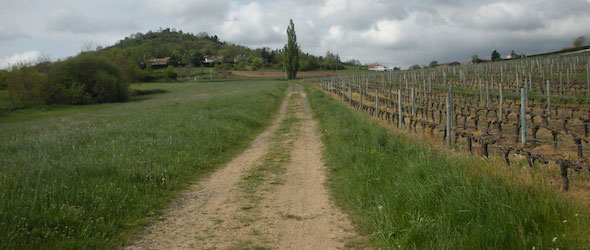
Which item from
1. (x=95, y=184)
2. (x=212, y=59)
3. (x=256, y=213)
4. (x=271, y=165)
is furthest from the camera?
(x=212, y=59)

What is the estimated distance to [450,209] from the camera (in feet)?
14.6

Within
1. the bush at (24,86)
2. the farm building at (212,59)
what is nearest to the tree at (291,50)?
the farm building at (212,59)

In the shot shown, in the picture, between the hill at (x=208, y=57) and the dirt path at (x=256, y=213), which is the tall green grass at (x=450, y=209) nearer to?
the dirt path at (x=256, y=213)

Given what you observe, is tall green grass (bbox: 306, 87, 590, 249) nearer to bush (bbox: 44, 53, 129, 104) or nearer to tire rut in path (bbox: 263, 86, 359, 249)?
tire rut in path (bbox: 263, 86, 359, 249)

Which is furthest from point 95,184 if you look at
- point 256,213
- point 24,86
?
point 24,86

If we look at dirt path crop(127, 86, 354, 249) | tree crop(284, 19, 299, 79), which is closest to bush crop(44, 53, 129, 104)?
dirt path crop(127, 86, 354, 249)

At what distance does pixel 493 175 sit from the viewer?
16.7ft

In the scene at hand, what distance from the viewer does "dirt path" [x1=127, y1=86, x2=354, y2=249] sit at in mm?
4762

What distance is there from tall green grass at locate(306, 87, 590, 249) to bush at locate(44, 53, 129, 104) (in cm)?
4285

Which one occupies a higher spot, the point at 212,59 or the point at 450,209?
the point at 212,59

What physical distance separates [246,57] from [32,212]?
156716 mm

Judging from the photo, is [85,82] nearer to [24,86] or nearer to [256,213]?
[24,86]

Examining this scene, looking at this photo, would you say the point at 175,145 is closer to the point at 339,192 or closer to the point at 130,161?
the point at 130,161

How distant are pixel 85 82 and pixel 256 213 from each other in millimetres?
44849
